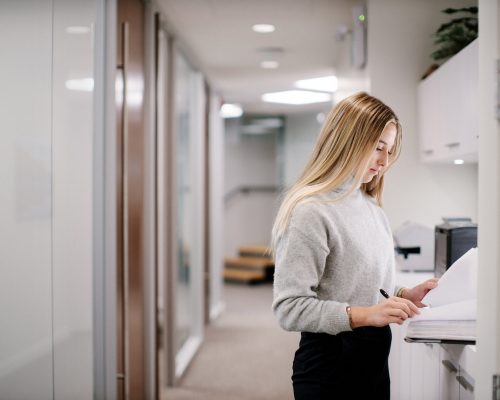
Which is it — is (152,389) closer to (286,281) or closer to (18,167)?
(18,167)

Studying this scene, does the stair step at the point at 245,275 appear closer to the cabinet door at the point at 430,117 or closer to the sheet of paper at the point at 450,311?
the cabinet door at the point at 430,117

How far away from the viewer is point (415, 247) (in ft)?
9.91

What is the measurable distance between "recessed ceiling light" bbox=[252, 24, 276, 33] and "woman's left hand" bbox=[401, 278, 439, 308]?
8.82 feet

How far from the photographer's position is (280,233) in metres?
1.49

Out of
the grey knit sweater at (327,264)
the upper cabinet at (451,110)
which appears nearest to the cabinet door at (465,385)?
the grey knit sweater at (327,264)

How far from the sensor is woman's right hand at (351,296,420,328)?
1.39m

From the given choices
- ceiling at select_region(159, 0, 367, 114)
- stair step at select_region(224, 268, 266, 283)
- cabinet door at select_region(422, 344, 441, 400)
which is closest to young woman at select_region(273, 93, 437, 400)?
cabinet door at select_region(422, 344, 441, 400)

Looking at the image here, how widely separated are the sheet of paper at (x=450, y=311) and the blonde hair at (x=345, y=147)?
493mm

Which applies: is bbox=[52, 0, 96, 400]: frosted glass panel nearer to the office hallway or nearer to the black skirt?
the black skirt

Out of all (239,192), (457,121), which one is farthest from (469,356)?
(239,192)

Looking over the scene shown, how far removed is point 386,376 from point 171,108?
2907 millimetres

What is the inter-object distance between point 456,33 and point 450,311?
158 cm

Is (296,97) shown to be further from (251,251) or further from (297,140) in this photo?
(251,251)

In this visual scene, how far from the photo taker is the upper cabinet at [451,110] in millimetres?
2373
